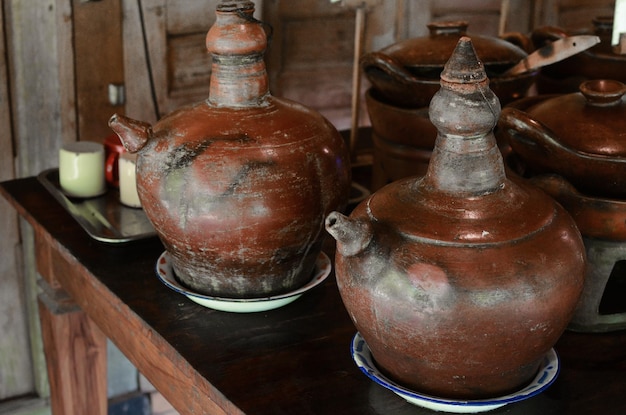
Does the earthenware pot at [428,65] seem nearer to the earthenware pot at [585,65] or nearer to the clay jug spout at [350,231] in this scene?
the earthenware pot at [585,65]

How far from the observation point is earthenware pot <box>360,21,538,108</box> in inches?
48.4

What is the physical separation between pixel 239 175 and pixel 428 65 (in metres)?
0.40

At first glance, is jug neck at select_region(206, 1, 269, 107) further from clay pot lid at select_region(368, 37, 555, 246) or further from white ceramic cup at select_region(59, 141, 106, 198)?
white ceramic cup at select_region(59, 141, 106, 198)

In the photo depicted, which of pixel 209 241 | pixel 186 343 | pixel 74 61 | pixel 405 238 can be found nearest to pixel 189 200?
pixel 209 241

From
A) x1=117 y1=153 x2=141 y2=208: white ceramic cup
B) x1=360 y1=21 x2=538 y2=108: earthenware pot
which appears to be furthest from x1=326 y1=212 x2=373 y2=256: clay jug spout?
x1=117 y1=153 x2=141 y2=208: white ceramic cup

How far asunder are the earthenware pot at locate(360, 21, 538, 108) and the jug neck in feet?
0.83

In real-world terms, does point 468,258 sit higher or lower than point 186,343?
higher

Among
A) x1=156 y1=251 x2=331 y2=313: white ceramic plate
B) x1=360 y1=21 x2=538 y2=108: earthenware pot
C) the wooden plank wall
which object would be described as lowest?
the wooden plank wall

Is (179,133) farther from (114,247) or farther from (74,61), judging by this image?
(74,61)

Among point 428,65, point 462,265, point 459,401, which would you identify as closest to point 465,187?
point 462,265

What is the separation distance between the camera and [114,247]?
1266mm

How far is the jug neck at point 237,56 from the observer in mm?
1026

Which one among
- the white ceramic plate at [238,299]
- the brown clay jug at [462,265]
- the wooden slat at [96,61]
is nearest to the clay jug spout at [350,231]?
the brown clay jug at [462,265]

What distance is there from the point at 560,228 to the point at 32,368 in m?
1.32
